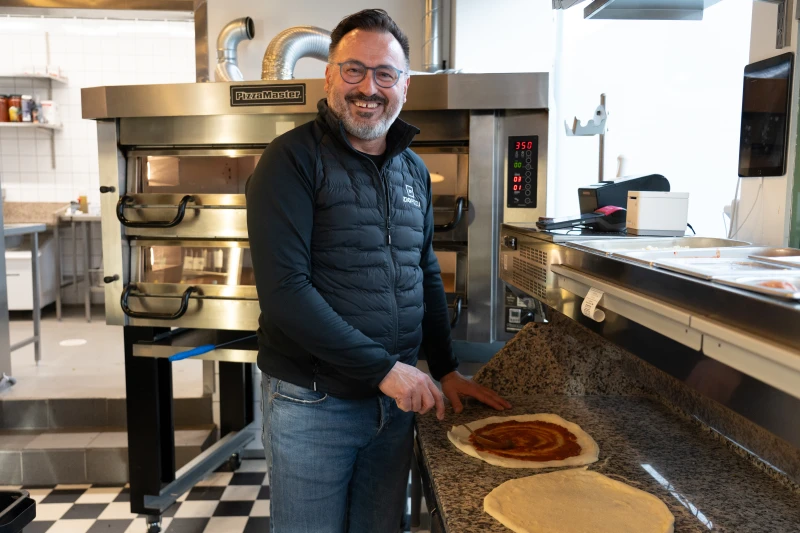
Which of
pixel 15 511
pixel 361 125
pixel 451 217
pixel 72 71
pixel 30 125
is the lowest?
pixel 15 511

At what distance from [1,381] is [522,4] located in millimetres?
3644

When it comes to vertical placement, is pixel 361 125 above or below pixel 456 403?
above

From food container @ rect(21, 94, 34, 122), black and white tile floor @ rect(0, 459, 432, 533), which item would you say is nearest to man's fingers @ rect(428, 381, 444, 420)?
black and white tile floor @ rect(0, 459, 432, 533)

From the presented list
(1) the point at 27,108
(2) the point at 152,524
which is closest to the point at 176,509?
(2) the point at 152,524

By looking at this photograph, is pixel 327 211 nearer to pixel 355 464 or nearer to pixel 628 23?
pixel 355 464

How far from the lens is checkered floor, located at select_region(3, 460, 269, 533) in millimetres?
2805

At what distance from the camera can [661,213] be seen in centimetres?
153

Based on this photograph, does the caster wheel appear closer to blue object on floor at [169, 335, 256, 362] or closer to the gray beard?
blue object on floor at [169, 335, 256, 362]

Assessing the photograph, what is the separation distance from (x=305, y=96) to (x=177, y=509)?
1.97 m

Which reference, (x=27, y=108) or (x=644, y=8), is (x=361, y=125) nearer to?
(x=644, y=8)

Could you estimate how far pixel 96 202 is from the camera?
687 centimetres

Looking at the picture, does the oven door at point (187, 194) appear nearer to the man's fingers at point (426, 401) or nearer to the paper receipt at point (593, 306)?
the man's fingers at point (426, 401)

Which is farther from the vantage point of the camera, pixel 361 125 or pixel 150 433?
pixel 150 433

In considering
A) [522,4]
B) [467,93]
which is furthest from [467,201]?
[522,4]
